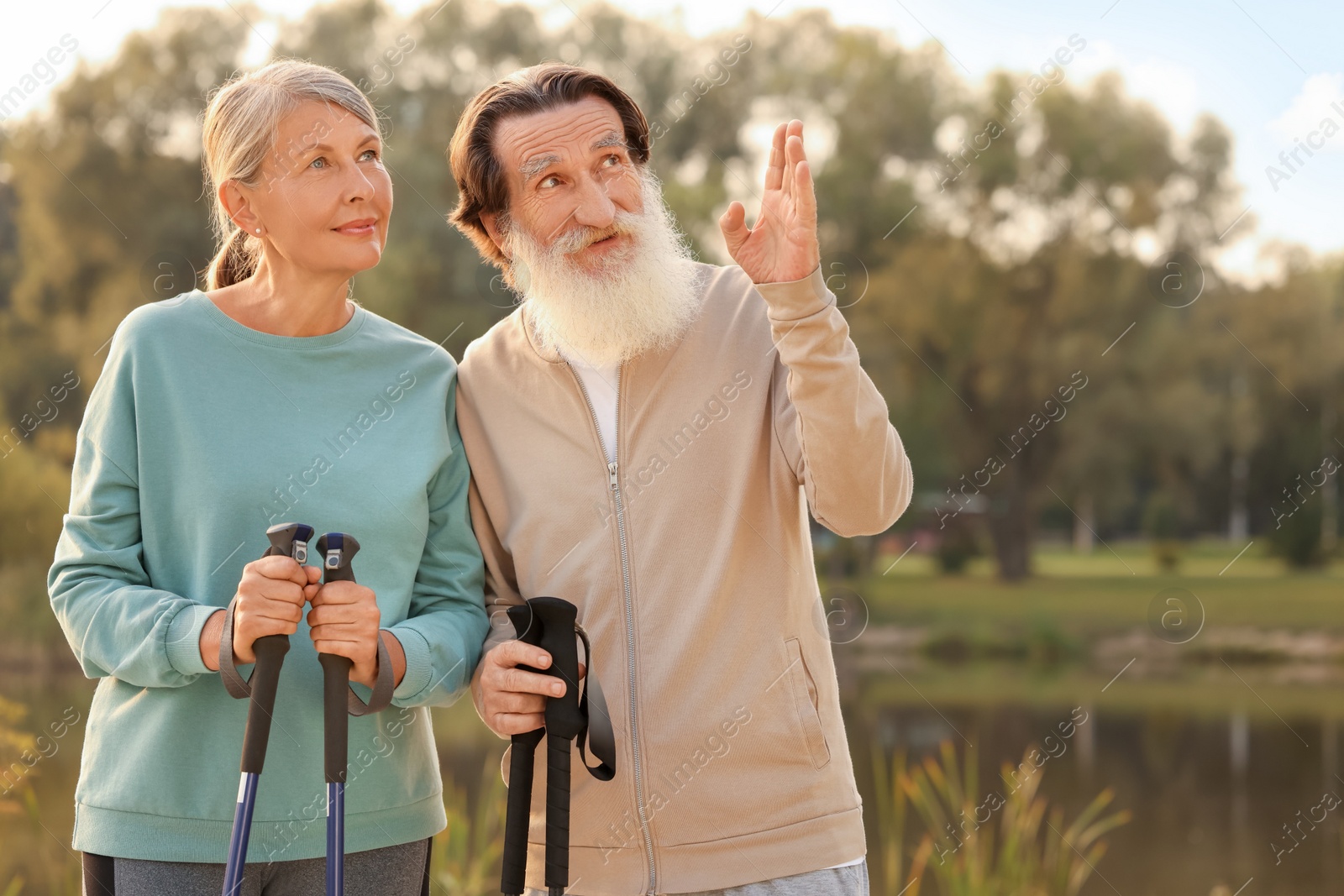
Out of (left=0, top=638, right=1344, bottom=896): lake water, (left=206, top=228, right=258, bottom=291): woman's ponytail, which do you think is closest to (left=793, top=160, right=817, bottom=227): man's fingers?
(left=206, top=228, right=258, bottom=291): woman's ponytail

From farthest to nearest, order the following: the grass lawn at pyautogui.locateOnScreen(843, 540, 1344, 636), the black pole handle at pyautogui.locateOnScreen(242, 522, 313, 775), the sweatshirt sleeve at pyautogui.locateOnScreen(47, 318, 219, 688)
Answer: the grass lawn at pyautogui.locateOnScreen(843, 540, 1344, 636) → the sweatshirt sleeve at pyautogui.locateOnScreen(47, 318, 219, 688) → the black pole handle at pyautogui.locateOnScreen(242, 522, 313, 775)

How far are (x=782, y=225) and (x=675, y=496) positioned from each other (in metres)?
0.52

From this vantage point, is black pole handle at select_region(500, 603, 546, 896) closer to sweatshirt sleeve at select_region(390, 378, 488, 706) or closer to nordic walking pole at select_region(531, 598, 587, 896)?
nordic walking pole at select_region(531, 598, 587, 896)

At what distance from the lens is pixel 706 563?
218cm

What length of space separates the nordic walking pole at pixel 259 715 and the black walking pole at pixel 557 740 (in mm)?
394

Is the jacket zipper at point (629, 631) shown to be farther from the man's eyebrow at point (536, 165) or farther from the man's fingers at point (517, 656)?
the man's eyebrow at point (536, 165)

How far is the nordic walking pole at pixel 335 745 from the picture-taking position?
1.88 metres

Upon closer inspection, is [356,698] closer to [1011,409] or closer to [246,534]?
[246,534]

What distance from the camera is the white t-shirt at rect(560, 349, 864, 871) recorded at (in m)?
2.29

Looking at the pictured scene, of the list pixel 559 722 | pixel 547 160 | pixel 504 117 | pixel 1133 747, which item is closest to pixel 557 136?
pixel 547 160

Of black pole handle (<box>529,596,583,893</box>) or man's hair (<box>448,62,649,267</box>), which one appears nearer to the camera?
black pole handle (<box>529,596,583,893</box>)

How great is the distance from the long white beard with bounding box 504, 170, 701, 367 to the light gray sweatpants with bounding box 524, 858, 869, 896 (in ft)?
3.20

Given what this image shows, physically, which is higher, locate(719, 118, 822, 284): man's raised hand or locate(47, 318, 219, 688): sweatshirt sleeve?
locate(719, 118, 822, 284): man's raised hand

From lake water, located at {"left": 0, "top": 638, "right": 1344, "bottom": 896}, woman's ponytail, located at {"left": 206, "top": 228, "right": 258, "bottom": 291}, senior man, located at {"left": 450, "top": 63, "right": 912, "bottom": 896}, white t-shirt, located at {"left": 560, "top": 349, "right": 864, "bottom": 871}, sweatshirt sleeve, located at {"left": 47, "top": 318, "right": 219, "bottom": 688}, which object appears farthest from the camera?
lake water, located at {"left": 0, "top": 638, "right": 1344, "bottom": 896}
